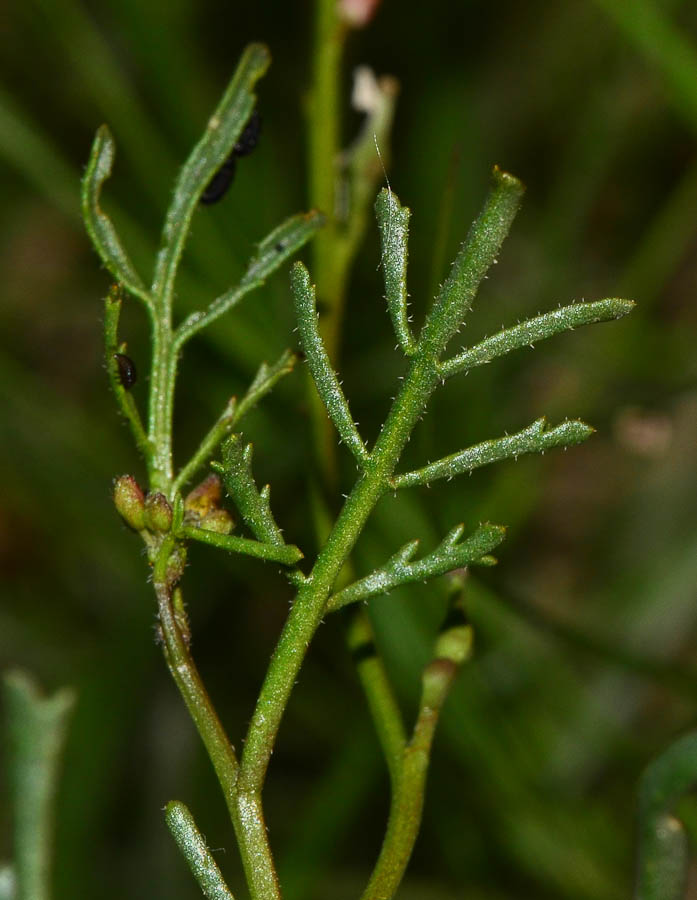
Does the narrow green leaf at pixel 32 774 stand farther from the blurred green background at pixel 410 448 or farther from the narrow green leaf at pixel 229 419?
the blurred green background at pixel 410 448

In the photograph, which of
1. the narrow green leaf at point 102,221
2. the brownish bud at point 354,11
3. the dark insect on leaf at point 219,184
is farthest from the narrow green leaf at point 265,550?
the brownish bud at point 354,11

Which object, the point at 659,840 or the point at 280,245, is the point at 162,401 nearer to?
the point at 280,245

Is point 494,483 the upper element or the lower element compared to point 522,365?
lower

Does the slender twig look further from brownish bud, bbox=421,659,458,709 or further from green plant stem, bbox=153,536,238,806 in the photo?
brownish bud, bbox=421,659,458,709

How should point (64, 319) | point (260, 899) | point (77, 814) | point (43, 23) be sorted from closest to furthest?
point (260, 899) → point (77, 814) → point (43, 23) → point (64, 319)

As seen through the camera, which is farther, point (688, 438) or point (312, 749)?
point (688, 438)

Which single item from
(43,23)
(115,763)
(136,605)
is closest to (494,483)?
(136,605)

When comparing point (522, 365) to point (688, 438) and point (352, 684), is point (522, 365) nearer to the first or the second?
point (688, 438)
